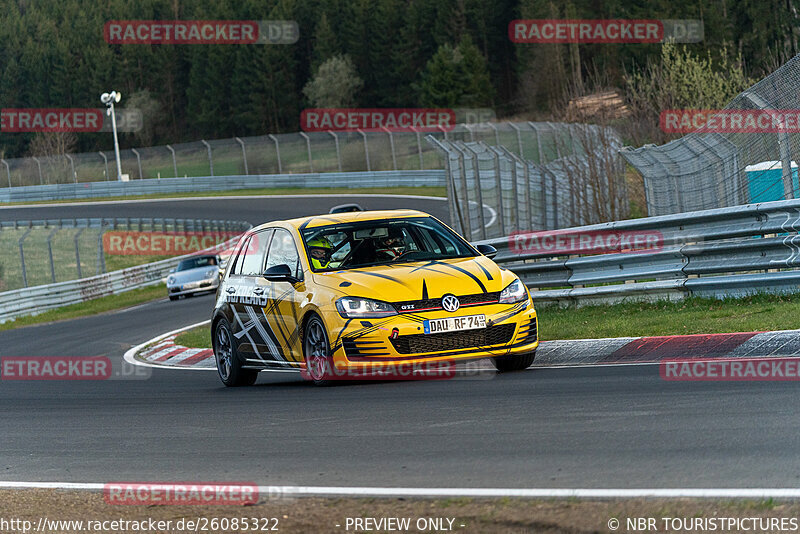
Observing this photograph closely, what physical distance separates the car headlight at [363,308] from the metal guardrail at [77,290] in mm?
21846

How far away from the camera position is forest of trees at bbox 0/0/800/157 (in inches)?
3388

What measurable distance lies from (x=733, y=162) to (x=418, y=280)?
6113 millimetres

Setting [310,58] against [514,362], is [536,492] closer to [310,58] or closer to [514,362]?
[514,362]

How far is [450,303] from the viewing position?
9453 mm

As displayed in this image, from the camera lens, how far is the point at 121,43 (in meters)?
133

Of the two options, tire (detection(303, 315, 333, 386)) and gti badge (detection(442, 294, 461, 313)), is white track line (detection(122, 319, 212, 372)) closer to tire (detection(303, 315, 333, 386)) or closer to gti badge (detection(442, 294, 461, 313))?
tire (detection(303, 315, 333, 386))

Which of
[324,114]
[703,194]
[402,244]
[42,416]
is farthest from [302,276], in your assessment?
[324,114]

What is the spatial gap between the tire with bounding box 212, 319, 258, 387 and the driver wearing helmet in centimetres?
165

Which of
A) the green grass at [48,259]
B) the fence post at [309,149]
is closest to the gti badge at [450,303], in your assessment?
the green grass at [48,259]

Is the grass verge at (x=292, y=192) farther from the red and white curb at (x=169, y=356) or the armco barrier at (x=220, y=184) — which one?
the red and white curb at (x=169, y=356)

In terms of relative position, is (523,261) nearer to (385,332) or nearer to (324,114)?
(385,332)

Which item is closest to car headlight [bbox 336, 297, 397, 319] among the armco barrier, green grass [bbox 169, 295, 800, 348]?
green grass [bbox 169, 295, 800, 348]

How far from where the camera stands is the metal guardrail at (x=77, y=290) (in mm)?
29891

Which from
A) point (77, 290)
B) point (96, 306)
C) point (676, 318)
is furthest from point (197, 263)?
Result: point (676, 318)
